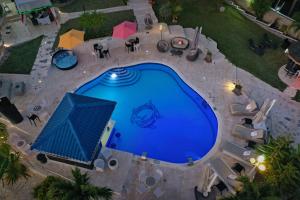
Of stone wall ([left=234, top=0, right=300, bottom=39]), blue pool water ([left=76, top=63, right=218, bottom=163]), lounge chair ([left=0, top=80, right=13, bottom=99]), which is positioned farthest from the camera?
stone wall ([left=234, top=0, right=300, bottom=39])

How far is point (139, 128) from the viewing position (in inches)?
910

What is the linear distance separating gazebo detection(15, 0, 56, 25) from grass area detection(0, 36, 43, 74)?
2649 millimetres

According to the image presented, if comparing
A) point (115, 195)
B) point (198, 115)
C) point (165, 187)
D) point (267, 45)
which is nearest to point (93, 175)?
point (115, 195)

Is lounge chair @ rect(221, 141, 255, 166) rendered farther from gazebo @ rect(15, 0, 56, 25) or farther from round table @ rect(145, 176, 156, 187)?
gazebo @ rect(15, 0, 56, 25)

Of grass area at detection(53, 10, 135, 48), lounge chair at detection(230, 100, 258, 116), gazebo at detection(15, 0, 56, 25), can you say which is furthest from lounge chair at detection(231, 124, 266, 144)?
gazebo at detection(15, 0, 56, 25)

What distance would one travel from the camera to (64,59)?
2784 cm

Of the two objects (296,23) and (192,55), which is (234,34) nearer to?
(296,23)

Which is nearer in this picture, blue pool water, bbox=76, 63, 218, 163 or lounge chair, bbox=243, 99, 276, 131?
lounge chair, bbox=243, 99, 276, 131

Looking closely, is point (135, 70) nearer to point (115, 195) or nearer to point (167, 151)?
point (167, 151)

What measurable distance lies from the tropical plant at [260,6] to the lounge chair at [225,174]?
19115mm

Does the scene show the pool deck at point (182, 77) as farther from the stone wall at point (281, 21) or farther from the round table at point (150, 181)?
the stone wall at point (281, 21)

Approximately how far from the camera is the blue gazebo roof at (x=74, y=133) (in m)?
18.7

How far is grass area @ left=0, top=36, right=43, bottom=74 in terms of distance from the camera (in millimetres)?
27047

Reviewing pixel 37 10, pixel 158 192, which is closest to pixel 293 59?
pixel 158 192
